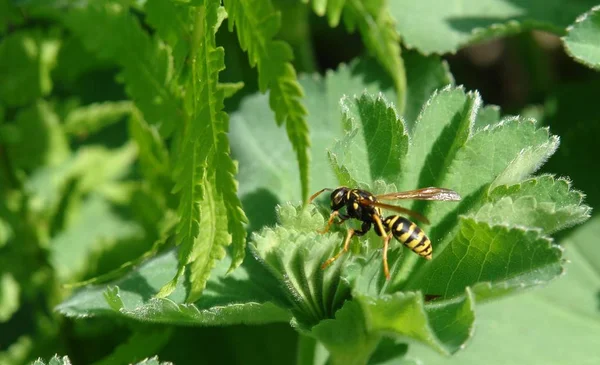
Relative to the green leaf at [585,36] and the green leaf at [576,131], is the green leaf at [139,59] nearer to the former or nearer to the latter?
the green leaf at [585,36]

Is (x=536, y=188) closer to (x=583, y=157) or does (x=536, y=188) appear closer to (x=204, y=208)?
(x=204, y=208)

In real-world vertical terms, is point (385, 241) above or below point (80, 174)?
above

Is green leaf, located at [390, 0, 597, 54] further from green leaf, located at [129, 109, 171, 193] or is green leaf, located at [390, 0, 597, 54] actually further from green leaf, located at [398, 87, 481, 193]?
green leaf, located at [129, 109, 171, 193]

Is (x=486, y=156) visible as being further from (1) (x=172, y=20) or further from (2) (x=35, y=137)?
(2) (x=35, y=137)

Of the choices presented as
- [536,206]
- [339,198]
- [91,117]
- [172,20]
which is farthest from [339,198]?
[91,117]

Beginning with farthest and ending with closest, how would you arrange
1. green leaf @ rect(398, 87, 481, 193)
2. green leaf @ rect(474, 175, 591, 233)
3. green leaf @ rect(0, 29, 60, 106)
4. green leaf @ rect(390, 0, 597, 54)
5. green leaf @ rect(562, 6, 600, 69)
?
1. green leaf @ rect(0, 29, 60, 106)
2. green leaf @ rect(390, 0, 597, 54)
3. green leaf @ rect(562, 6, 600, 69)
4. green leaf @ rect(398, 87, 481, 193)
5. green leaf @ rect(474, 175, 591, 233)

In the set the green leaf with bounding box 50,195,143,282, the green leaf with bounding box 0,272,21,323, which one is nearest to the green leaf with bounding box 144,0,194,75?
the green leaf with bounding box 50,195,143,282

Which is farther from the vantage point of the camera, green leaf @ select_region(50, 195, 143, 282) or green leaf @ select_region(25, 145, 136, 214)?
green leaf @ select_region(25, 145, 136, 214)
